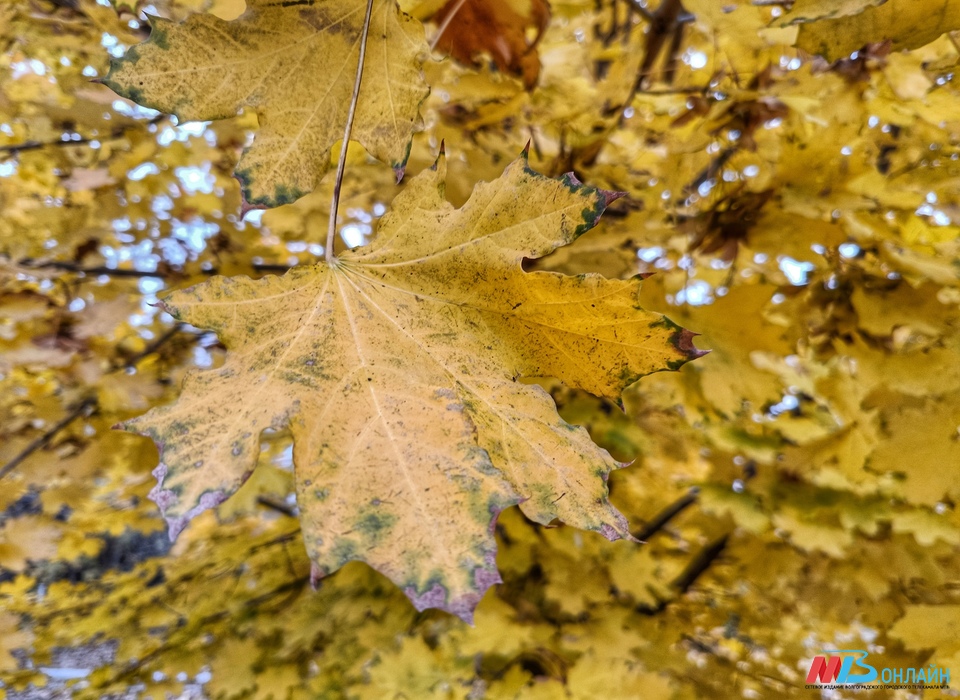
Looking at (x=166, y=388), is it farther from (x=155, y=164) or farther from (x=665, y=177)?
(x=665, y=177)

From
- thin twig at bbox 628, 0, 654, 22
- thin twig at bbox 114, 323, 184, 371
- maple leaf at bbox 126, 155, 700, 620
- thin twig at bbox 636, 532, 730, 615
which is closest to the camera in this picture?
maple leaf at bbox 126, 155, 700, 620

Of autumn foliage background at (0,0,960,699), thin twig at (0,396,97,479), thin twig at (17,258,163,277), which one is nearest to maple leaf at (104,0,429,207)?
autumn foliage background at (0,0,960,699)

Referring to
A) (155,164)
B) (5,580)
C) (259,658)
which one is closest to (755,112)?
(155,164)

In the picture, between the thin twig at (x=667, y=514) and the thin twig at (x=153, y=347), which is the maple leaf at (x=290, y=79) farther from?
the thin twig at (x=667, y=514)

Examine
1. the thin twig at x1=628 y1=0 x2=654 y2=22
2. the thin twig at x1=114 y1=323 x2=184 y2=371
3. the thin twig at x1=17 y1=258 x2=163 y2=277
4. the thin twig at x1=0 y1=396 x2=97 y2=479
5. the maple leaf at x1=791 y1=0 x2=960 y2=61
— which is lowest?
A: the thin twig at x1=0 y1=396 x2=97 y2=479

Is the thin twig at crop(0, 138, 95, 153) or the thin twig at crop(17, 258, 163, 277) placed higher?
the thin twig at crop(0, 138, 95, 153)

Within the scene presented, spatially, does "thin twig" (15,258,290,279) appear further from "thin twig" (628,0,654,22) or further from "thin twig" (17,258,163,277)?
"thin twig" (628,0,654,22)

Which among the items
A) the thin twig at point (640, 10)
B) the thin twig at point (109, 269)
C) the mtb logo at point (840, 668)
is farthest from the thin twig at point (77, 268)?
the mtb logo at point (840, 668)
